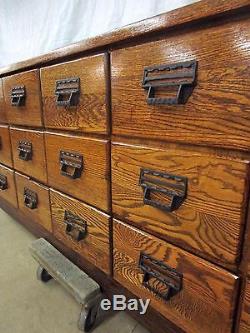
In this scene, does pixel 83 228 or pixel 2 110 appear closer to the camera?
pixel 83 228

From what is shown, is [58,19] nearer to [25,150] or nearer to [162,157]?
[25,150]

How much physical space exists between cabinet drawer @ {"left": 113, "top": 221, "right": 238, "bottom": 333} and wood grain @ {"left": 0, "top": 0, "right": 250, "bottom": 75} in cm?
46

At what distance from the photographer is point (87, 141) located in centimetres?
70

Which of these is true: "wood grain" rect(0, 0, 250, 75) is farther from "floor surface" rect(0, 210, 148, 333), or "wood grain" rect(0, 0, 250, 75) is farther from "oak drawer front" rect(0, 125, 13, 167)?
"floor surface" rect(0, 210, 148, 333)

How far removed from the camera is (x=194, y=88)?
1.49 ft

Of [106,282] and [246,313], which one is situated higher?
[246,313]

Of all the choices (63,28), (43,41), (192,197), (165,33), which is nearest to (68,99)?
(165,33)

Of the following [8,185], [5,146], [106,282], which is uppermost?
[5,146]

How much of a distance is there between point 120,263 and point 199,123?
45 centimetres

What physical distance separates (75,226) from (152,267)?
1.05 feet

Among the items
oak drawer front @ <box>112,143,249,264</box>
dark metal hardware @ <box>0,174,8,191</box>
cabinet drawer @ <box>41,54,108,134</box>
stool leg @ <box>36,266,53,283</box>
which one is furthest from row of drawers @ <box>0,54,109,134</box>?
stool leg @ <box>36,266,53,283</box>

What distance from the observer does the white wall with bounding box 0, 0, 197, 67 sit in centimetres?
96

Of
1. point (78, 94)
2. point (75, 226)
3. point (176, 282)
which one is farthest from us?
point (75, 226)

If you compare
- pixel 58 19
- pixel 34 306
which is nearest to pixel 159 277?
pixel 34 306
